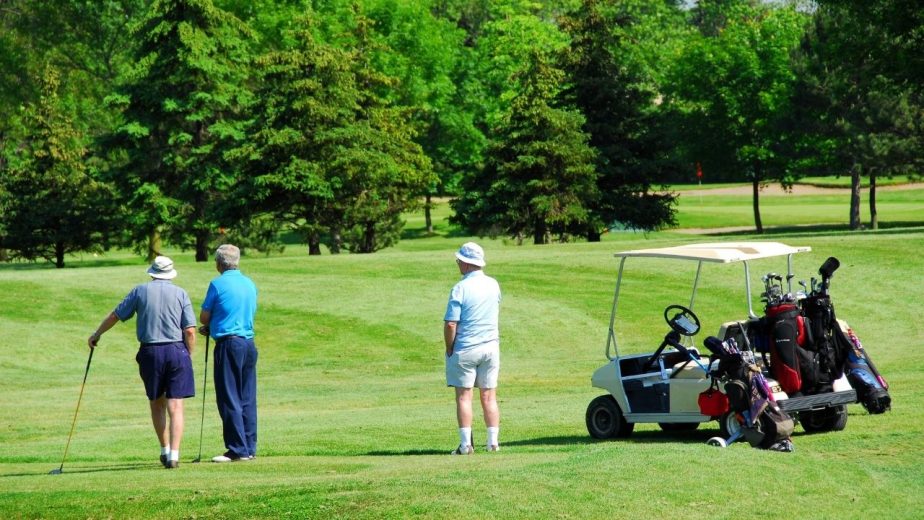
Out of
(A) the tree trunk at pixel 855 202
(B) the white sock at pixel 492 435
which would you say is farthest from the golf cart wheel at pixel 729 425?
(A) the tree trunk at pixel 855 202

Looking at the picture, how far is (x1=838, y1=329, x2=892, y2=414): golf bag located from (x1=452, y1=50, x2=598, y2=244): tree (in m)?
37.8

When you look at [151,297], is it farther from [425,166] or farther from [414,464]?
[425,166]

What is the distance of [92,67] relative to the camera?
254ft

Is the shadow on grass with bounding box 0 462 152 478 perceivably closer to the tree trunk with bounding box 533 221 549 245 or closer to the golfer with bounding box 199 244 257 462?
the golfer with bounding box 199 244 257 462

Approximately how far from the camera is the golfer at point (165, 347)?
12.2 meters

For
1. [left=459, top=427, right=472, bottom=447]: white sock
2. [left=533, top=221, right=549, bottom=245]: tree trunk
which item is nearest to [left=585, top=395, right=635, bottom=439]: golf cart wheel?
[left=459, top=427, right=472, bottom=447]: white sock

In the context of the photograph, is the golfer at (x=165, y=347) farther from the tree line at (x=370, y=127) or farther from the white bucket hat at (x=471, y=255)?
the tree line at (x=370, y=127)

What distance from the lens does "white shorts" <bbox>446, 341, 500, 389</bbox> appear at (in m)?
12.1

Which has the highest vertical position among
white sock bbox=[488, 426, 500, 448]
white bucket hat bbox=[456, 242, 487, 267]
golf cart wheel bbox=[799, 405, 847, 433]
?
white bucket hat bbox=[456, 242, 487, 267]

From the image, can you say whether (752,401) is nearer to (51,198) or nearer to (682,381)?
(682,381)

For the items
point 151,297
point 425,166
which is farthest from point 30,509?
point 425,166

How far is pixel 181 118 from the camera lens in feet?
173

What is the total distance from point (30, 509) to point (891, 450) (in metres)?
7.77

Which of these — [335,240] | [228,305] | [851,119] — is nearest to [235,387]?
[228,305]
